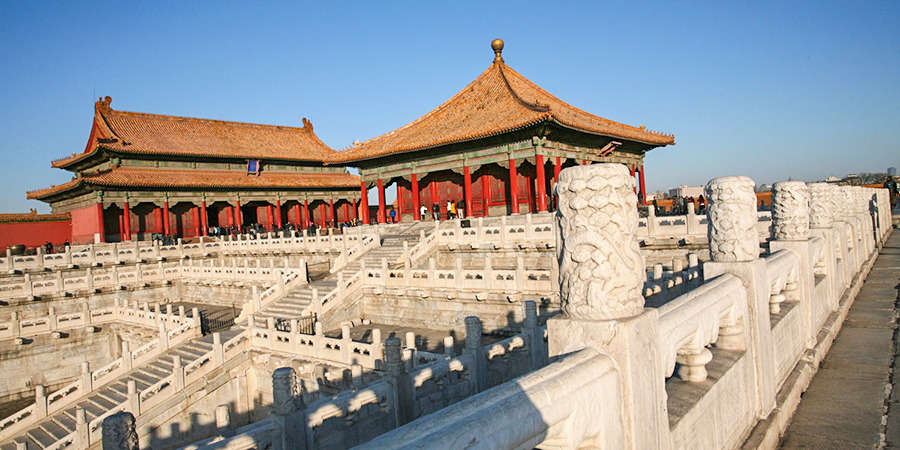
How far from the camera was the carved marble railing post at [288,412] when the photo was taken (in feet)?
20.2

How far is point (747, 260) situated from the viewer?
475 centimetres

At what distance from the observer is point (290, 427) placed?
6223 mm

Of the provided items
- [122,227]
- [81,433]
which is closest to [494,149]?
[81,433]

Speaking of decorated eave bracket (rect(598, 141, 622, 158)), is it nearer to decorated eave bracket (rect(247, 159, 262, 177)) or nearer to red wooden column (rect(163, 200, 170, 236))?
decorated eave bracket (rect(247, 159, 262, 177))

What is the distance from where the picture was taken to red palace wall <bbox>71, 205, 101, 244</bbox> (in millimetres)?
30141

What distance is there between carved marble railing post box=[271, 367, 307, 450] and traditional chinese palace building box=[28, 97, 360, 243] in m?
23.3

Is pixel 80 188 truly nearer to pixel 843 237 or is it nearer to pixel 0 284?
pixel 0 284

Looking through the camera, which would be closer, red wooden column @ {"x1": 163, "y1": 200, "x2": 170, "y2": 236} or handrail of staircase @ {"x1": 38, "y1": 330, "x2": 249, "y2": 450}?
handrail of staircase @ {"x1": 38, "y1": 330, "x2": 249, "y2": 450}

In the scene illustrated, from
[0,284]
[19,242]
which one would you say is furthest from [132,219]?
[0,284]

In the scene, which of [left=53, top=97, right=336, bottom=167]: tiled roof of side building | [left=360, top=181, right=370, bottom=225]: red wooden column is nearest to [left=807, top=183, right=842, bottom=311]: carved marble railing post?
[left=360, top=181, right=370, bottom=225]: red wooden column

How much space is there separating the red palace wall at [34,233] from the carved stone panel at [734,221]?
32.5 meters

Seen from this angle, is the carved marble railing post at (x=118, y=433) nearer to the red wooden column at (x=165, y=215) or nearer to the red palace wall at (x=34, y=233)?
the red palace wall at (x=34, y=233)

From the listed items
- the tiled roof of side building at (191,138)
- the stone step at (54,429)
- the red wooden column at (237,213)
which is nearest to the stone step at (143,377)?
the stone step at (54,429)

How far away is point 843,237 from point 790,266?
15.0ft
